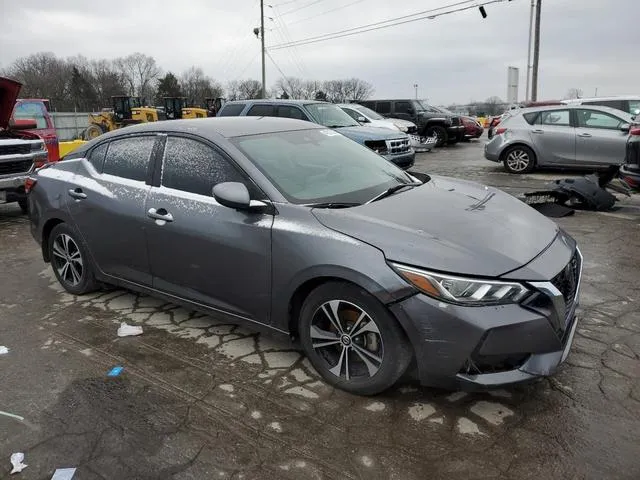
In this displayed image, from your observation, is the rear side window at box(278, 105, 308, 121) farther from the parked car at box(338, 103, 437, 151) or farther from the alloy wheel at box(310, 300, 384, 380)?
the alloy wheel at box(310, 300, 384, 380)

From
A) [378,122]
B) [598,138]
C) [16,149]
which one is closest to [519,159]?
[598,138]

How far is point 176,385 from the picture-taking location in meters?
3.27

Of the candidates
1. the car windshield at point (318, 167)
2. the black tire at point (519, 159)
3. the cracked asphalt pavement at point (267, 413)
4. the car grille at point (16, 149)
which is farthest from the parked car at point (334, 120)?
the cracked asphalt pavement at point (267, 413)

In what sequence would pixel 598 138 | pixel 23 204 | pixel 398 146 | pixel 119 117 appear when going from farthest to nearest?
pixel 119 117
pixel 398 146
pixel 598 138
pixel 23 204

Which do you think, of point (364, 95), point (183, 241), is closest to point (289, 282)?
point (183, 241)

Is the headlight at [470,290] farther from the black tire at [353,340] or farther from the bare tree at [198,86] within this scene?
the bare tree at [198,86]

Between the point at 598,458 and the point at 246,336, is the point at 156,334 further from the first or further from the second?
the point at 598,458

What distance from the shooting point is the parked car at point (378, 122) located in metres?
14.5

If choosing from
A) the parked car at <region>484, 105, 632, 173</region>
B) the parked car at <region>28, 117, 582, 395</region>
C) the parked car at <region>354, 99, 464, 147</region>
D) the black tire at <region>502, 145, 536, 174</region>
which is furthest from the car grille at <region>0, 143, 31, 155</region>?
the parked car at <region>354, 99, 464, 147</region>

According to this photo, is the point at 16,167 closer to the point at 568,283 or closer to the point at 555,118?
the point at 568,283

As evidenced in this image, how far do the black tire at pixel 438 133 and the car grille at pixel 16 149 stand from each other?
572 inches

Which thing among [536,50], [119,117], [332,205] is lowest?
[332,205]

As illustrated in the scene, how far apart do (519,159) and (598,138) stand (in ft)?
5.61

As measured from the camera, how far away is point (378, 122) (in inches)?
581
